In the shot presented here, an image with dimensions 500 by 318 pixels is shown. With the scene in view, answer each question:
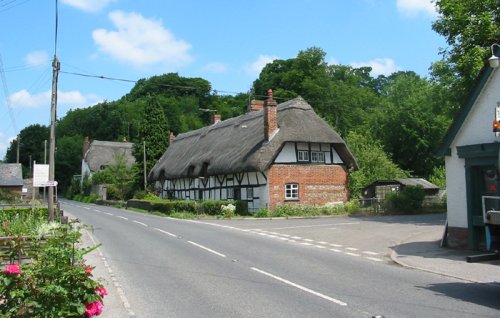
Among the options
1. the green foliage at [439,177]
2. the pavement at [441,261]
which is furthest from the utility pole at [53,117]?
the green foliage at [439,177]

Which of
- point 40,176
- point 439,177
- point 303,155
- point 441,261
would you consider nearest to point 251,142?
point 303,155

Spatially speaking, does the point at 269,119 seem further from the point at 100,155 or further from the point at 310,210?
the point at 100,155

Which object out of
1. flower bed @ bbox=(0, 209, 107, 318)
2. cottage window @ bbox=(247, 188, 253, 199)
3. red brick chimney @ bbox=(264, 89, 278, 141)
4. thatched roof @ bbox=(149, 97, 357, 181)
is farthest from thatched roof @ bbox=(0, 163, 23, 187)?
flower bed @ bbox=(0, 209, 107, 318)

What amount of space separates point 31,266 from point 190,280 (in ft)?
12.3

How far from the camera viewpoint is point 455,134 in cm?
1403

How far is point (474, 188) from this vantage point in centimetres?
1337

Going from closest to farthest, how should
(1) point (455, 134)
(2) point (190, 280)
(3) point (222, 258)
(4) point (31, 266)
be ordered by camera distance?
1. (4) point (31, 266)
2. (2) point (190, 280)
3. (3) point (222, 258)
4. (1) point (455, 134)

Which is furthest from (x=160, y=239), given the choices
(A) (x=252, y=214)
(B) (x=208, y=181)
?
(B) (x=208, y=181)

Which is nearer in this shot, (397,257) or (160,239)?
(397,257)

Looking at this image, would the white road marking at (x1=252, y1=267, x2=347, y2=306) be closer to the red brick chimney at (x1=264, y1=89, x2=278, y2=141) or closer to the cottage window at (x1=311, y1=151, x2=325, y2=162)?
the red brick chimney at (x1=264, y1=89, x2=278, y2=141)

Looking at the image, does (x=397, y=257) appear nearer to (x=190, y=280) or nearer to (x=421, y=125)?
(x=190, y=280)

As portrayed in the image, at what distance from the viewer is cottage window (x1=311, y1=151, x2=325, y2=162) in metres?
34.6

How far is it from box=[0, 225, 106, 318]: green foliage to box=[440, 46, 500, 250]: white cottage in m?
10.7

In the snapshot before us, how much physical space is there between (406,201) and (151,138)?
35.3 meters
